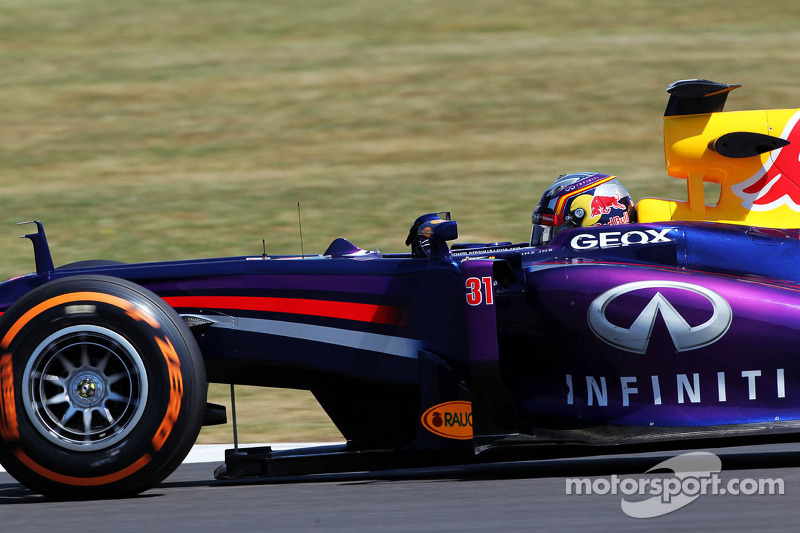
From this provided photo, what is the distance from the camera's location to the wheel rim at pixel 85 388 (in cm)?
437

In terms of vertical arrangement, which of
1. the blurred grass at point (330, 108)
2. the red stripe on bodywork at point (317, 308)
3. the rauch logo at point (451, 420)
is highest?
the blurred grass at point (330, 108)

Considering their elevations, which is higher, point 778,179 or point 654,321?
point 778,179

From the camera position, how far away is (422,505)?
4.15 m

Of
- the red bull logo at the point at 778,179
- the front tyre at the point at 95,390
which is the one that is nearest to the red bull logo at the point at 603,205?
the red bull logo at the point at 778,179

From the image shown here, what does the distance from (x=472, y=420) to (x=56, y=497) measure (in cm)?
171

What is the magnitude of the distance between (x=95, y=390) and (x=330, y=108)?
11.2m

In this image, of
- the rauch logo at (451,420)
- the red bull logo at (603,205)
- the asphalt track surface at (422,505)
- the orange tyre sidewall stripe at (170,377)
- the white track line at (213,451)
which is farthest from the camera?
the white track line at (213,451)

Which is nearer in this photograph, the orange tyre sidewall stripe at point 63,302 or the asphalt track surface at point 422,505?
the asphalt track surface at point 422,505

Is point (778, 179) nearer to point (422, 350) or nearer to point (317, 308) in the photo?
point (422, 350)

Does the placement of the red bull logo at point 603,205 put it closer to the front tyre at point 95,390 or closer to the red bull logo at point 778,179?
the red bull logo at point 778,179

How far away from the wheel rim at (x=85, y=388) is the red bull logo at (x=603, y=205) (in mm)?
2294

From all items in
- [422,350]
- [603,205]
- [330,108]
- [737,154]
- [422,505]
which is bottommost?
[422,505]

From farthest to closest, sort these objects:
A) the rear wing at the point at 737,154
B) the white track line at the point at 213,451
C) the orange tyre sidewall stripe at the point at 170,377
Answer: the white track line at the point at 213,451
the rear wing at the point at 737,154
the orange tyre sidewall stripe at the point at 170,377

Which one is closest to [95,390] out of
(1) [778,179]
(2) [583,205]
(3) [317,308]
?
(3) [317,308]
